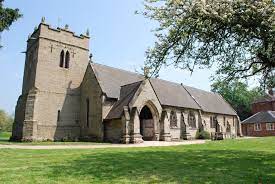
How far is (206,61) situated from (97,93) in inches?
739

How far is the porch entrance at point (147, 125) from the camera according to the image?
31531mm

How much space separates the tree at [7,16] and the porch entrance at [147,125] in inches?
737

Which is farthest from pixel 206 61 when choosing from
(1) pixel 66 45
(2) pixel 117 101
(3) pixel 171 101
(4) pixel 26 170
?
(1) pixel 66 45

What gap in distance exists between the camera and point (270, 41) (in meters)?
12.0

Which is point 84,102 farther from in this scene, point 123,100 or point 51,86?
point 123,100

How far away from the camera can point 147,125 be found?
32.4m

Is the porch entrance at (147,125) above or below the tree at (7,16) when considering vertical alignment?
below

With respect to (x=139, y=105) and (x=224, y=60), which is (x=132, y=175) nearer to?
(x=224, y=60)

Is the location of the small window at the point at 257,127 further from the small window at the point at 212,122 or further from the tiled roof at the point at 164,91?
the small window at the point at 212,122

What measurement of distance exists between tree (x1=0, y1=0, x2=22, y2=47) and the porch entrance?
61.4 feet

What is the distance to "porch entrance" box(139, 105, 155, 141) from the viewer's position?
31.5 meters

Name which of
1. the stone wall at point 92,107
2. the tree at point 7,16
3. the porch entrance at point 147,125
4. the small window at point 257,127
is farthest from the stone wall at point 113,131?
the small window at point 257,127

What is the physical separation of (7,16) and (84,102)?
63.1 ft

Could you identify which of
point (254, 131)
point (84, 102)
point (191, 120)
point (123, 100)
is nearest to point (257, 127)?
point (254, 131)
